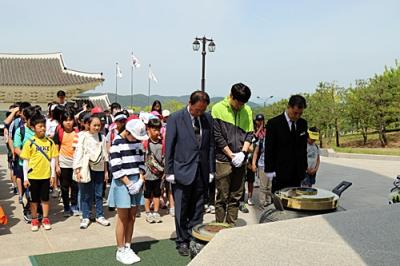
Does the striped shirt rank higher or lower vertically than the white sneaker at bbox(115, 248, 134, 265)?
higher

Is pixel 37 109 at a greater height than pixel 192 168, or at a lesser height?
greater

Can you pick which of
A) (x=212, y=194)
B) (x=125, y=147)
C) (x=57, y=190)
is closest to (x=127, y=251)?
(x=125, y=147)

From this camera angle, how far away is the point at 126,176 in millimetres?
3885

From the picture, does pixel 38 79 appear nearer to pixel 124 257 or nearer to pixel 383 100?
pixel 383 100

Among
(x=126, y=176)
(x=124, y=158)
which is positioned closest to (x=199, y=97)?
(x=124, y=158)

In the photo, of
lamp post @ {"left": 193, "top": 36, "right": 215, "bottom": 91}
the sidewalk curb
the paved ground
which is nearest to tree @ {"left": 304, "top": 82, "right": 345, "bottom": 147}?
the sidewalk curb

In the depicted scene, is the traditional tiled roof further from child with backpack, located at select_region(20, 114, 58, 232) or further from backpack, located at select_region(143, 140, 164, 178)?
child with backpack, located at select_region(20, 114, 58, 232)

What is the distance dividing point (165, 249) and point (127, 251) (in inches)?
21.1

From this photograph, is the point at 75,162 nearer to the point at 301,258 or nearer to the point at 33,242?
the point at 33,242

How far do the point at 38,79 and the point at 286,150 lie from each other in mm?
22774

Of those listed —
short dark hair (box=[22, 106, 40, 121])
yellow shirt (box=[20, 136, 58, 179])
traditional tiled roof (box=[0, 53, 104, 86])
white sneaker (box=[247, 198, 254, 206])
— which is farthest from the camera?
traditional tiled roof (box=[0, 53, 104, 86])

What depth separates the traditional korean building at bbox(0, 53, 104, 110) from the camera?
22875 mm

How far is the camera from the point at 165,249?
173 inches

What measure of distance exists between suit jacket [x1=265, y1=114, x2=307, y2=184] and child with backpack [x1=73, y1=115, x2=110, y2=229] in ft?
7.93
